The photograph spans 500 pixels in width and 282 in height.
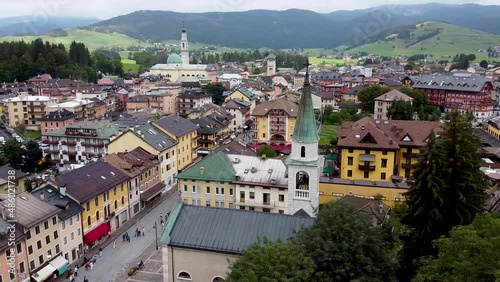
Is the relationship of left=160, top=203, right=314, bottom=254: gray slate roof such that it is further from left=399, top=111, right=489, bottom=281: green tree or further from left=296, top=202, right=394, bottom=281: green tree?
left=399, top=111, right=489, bottom=281: green tree

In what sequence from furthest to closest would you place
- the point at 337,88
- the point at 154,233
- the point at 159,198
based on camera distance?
1. the point at 337,88
2. the point at 159,198
3. the point at 154,233

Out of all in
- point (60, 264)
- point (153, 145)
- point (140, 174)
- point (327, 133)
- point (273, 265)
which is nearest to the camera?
point (273, 265)

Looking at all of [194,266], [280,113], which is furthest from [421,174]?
[280,113]

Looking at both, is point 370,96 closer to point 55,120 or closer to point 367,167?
point 367,167

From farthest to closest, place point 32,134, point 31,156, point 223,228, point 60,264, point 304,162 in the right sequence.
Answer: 1. point 32,134
2. point 31,156
3. point 60,264
4. point 304,162
5. point 223,228

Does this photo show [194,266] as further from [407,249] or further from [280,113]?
[280,113]

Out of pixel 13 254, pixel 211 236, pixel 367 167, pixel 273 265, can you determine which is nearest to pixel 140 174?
pixel 13 254
